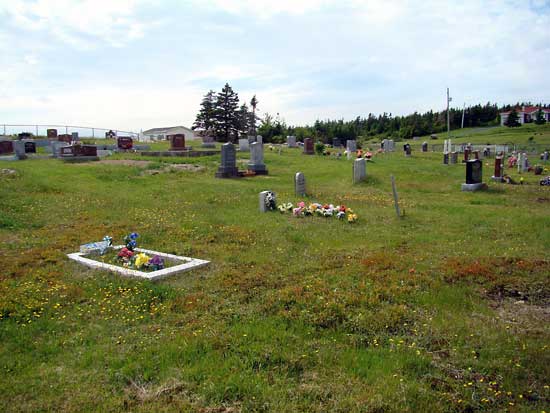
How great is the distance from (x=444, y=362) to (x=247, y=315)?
89.4 inches

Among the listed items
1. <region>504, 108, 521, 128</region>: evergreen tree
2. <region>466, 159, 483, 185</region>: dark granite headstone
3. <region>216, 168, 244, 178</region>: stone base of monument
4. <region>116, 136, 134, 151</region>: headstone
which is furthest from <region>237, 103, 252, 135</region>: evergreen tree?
<region>504, 108, 521, 128</region>: evergreen tree

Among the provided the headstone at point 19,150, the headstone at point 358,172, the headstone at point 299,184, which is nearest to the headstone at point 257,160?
the headstone at point 358,172

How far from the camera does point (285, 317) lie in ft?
18.4

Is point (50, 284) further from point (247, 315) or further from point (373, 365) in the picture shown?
point (373, 365)

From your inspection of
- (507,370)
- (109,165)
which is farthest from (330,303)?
(109,165)

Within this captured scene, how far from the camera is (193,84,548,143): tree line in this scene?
5553 centimetres

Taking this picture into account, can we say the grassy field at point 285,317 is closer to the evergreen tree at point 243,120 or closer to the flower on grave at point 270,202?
the flower on grave at point 270,202

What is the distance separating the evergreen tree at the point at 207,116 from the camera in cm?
5581

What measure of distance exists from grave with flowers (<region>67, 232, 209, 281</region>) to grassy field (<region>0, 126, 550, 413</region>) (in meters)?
0.25

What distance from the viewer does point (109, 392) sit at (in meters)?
4.07

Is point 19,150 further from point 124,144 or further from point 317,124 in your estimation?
point 317,124

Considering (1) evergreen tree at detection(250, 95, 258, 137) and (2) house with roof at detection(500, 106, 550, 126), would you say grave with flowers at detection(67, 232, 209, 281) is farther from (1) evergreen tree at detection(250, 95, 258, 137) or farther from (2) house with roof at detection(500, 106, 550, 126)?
(2) house with roof at detection(500, 106, 550, 126)

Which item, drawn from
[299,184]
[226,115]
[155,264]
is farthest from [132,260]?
[226,115]

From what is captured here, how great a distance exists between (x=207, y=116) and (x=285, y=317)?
53.1 metres
